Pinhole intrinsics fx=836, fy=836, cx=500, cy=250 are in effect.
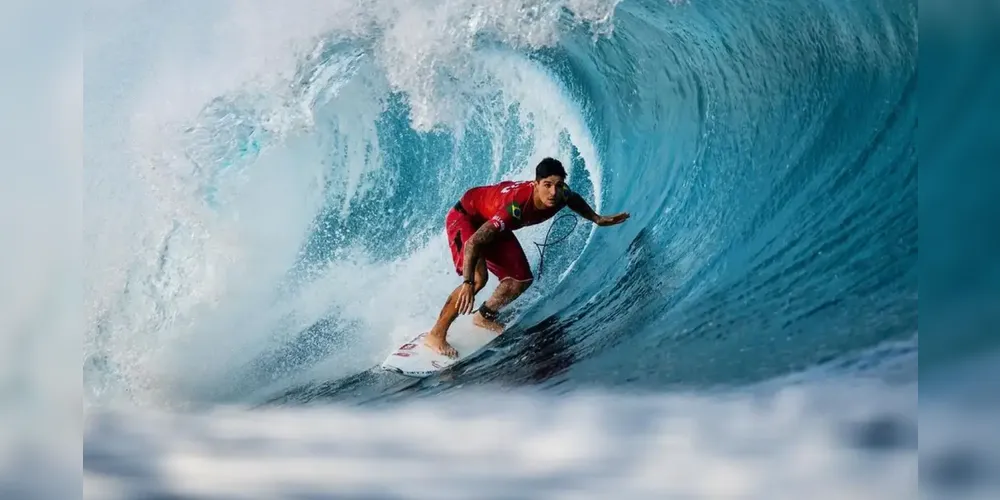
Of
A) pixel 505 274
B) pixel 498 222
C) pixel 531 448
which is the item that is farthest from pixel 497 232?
pixel 531 448

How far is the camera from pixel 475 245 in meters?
2.47

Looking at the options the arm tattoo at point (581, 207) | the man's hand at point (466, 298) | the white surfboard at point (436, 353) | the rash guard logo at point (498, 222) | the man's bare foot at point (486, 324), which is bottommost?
the white surfboard at point (436, 353)

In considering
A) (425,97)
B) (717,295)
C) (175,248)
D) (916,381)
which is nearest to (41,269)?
(175,248)

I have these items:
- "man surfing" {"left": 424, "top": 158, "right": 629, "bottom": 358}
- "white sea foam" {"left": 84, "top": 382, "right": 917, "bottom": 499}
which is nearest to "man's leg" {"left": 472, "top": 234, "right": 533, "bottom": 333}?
"man surfing" {"left": 424, "top": 158, "right": 629, "bottom": 358}

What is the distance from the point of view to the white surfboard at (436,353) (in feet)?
8.18

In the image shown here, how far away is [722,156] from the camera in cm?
235

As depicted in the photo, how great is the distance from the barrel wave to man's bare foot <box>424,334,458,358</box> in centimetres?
A: 8

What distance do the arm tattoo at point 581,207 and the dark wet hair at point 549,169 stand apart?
7cm

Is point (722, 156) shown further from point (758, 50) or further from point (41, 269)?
point (41, 269)

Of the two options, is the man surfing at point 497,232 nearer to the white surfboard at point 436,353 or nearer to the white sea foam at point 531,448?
the white surfboard at point 436,353

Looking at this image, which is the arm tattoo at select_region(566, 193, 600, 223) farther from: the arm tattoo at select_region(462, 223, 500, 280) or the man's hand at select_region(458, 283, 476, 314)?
the man's hand at select_region(458, 283, 476, 314)

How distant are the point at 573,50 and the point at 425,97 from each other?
0.47 metres

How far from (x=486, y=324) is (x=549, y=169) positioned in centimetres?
50

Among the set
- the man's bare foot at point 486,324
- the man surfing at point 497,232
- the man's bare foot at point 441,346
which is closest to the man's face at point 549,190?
the man surfing at point 497,232
